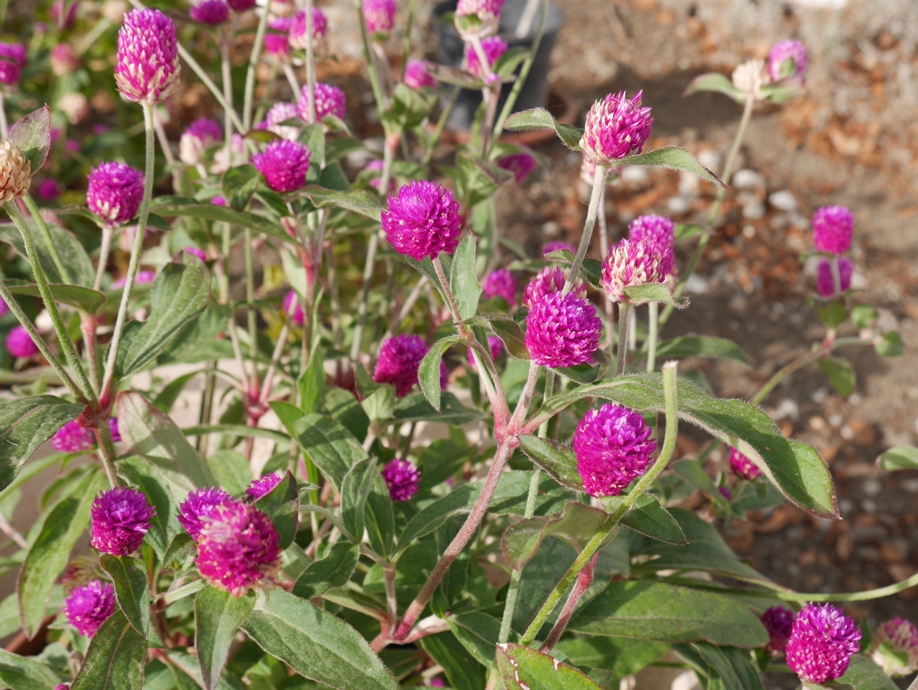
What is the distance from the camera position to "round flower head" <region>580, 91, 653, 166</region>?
69 cm

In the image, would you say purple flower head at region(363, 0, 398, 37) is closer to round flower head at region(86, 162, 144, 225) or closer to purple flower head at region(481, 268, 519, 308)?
purple flower head at region(481, 268, 519, 308)

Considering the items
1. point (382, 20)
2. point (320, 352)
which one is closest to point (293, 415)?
point (320, 352)

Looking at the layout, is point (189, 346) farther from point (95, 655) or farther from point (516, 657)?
point (516, 657)

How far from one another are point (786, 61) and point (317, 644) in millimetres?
1012

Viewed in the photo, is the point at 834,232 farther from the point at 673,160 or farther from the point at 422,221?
the point at 422,221

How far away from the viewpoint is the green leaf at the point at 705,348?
1.14 m

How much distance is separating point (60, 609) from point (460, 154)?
0.78 meters

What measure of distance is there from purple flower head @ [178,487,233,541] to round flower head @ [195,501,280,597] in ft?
0.11

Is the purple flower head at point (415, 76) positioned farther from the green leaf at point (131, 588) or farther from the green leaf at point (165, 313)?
the green leaf at point (131, 588)

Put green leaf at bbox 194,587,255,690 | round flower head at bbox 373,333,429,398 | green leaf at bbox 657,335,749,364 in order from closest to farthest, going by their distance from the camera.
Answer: green leaf at bbox 194,587,255,690 → round flower head at bbox 373,333,429,398 → green leaf at bbox 657,335,749,364

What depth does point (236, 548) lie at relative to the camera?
0.60 m

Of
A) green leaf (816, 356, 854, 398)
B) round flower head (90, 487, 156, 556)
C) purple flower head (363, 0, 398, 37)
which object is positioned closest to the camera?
round flower head (90, 487, 156, 556)

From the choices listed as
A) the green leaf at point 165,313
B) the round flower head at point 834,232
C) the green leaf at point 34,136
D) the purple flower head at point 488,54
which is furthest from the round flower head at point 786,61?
the green leaf at point 34,136

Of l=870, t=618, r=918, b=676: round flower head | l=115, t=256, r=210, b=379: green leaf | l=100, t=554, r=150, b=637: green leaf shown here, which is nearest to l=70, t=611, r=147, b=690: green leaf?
l=100, t=554, r=150, b=637: green leaf
